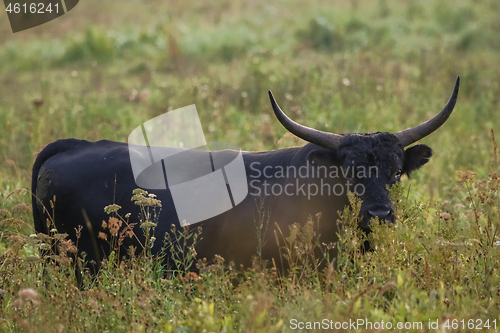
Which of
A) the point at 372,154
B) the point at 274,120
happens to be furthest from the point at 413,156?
the point at 274,120

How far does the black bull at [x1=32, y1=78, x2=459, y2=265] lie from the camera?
171 inches

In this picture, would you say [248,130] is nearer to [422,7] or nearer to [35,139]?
[35,139]

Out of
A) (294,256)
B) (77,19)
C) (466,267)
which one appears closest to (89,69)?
(77,19)

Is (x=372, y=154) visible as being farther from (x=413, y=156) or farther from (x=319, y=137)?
(x=413, y=156)

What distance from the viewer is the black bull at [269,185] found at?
14.2 ft

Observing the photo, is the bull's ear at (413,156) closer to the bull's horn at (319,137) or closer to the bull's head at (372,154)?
the bull's head at (372,154)

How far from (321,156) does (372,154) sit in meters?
0.42

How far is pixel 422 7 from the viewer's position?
60.4 ft

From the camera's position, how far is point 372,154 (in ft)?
14.2

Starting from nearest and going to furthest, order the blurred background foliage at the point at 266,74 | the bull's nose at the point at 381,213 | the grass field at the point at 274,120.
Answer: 1. the grass field at the point at 274,120
2. the bull's nose at the point at 381,213
3. the blurred background foliage at the point at 266,74

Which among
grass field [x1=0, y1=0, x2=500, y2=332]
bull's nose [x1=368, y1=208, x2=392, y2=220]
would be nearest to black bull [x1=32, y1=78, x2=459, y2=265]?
bull's nose [x1=368, y1=208, x2=392, y2=220]

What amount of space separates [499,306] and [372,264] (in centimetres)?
83

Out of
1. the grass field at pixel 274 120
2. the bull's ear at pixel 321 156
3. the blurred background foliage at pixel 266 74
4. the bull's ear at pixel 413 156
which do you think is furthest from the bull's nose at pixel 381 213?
the blurred background foliage at pixel 266 74

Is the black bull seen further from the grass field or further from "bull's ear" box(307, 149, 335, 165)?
the grass field
